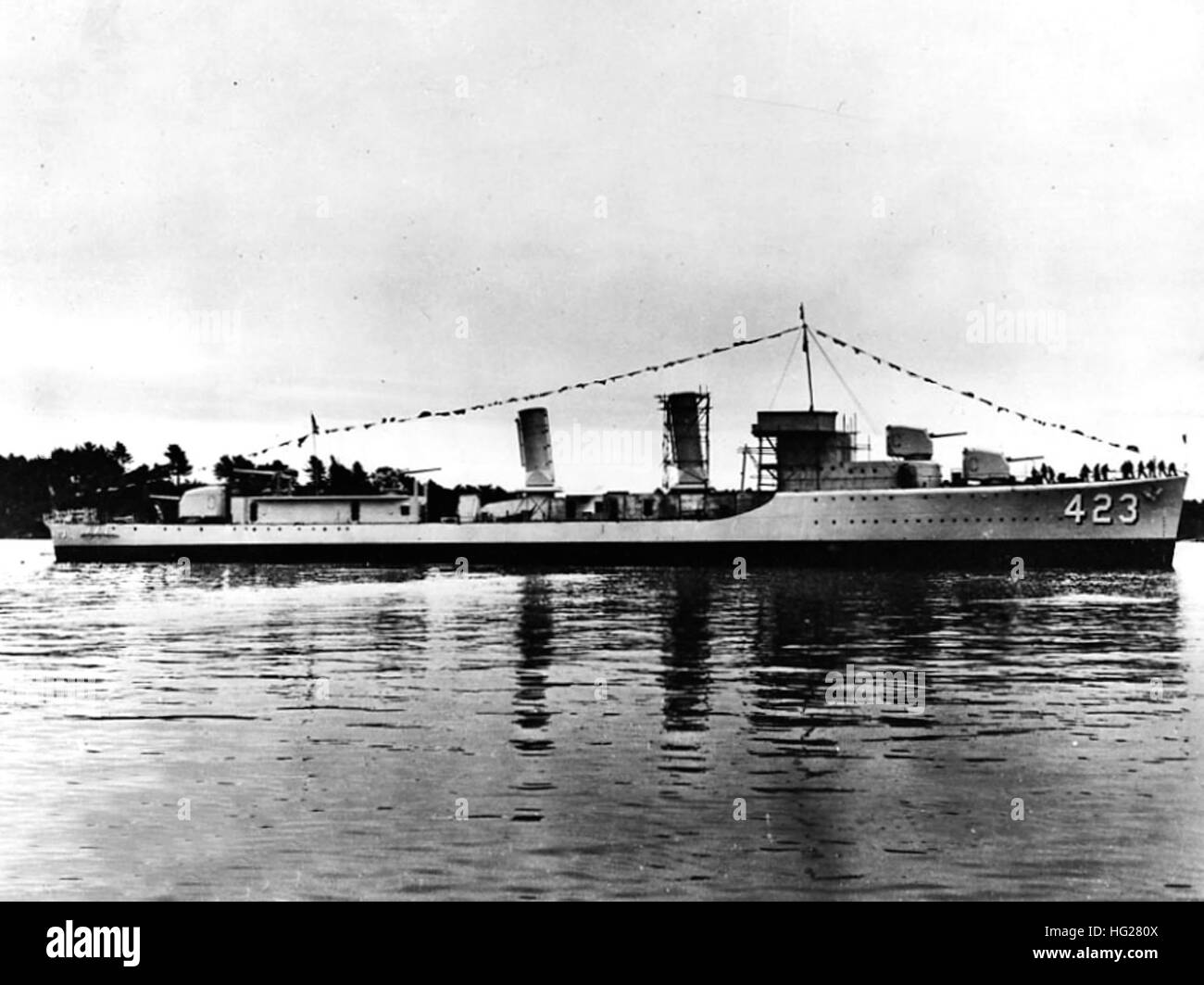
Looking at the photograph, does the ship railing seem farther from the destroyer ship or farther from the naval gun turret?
the naval gun turret

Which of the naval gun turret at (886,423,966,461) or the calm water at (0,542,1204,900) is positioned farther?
the naval gun turret at (886,423,966,461)

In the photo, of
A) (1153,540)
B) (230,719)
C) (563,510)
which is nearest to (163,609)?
(230,719)

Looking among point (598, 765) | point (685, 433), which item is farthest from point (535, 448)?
point (598, 765)

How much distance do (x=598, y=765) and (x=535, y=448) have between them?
158 ft

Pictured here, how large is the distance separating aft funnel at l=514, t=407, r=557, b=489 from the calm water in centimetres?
3639

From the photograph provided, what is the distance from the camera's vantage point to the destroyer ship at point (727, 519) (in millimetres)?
45250

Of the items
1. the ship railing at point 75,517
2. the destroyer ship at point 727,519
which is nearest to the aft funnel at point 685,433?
the destroyer ship at point 727,519

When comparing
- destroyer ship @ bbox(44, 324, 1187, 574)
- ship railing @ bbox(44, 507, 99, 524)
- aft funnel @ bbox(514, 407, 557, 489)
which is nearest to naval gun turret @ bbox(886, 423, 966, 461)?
destroyer ship @ bbox(44, 324, 1187, 574)

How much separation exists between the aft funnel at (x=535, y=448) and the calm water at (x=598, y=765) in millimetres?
36389

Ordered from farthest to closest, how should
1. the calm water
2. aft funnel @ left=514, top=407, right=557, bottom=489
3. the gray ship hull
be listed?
aft funnel @ left=514, top=407, right=557, bottom=489
the gray ship hull
the calm water

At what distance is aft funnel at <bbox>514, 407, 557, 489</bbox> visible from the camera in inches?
2219

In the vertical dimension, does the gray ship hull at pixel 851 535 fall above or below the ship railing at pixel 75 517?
below

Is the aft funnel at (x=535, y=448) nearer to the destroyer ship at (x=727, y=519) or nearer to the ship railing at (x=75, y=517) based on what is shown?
the destroyer ship at (x=727, y=519)

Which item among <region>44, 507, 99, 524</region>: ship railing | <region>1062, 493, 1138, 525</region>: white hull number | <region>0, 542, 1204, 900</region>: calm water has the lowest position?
<region>0, 542, 1204, 900</region>: calm water
